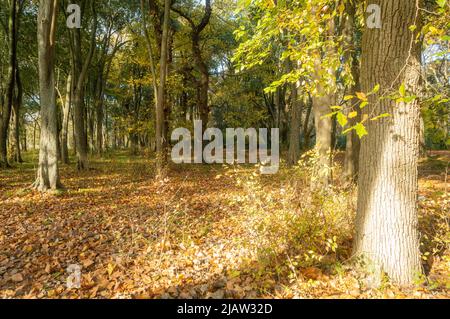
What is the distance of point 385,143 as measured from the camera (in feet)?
11.1

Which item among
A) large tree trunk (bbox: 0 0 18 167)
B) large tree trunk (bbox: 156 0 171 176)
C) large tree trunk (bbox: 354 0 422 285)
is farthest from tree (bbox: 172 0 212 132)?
large tree trunk (bbox: 354 0 422 285)

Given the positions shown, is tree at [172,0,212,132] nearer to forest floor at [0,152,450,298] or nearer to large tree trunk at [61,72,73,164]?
large tree trunk at [61,72,73,164]

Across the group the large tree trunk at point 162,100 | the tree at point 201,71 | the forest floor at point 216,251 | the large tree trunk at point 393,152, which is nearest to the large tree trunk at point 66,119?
the tree at point 201,71

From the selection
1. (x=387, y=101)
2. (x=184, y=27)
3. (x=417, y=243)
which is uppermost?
(x=184, y=27)

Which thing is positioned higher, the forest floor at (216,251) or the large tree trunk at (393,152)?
the large tree trunk at (393,152)

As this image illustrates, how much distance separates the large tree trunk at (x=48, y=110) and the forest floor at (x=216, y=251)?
1853 mm

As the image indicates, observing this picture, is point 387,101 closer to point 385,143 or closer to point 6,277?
point 385,143

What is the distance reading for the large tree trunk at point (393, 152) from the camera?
130 inches

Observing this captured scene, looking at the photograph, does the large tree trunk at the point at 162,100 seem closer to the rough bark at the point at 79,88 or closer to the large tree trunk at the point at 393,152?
the rough bark at the point at 79,88

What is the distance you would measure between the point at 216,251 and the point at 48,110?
7.30 m

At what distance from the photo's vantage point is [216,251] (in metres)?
4.82

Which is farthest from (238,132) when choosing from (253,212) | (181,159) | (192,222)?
(253,212)

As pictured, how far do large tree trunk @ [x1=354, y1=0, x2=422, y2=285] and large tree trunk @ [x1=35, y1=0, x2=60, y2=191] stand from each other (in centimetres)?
879
